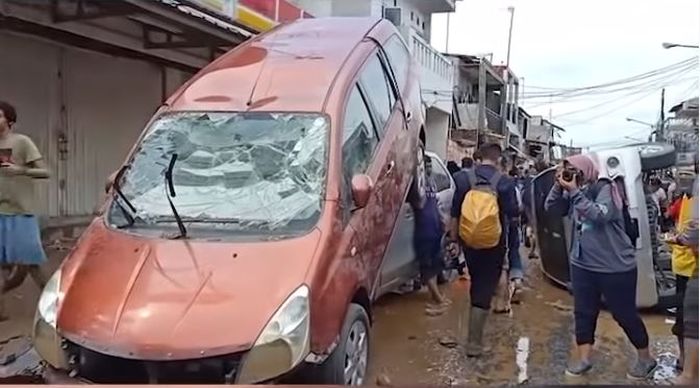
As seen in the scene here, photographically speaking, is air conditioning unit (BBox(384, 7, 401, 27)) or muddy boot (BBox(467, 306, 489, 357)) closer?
muddy boot (BBox(467, 306, 489, 357))

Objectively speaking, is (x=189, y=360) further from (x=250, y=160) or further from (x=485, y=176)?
(x=485, y=176)

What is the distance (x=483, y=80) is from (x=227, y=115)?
1649 mm

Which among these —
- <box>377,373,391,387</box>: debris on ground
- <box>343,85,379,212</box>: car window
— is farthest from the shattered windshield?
<box>377,373,391,387</box>: debris on ground

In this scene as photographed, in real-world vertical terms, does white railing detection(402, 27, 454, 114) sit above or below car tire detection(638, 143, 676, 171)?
above

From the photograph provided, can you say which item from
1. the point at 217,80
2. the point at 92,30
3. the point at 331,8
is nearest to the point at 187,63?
the point at 92,30

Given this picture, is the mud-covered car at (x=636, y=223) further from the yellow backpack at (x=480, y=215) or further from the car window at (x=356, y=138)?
the car window at (x=356, y=138)

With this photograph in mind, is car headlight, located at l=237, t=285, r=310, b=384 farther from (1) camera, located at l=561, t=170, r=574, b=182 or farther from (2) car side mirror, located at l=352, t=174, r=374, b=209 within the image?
(1) camera, located at l=561, t=170, r=574, b=182

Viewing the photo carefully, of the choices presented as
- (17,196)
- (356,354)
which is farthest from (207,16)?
(356,354)

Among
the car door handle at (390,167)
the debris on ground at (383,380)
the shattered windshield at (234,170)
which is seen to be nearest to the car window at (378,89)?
the car door handle at (390,167)

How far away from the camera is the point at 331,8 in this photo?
19.5ft

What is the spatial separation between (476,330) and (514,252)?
1.02m

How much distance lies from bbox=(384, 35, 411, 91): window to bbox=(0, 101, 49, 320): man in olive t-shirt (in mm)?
2569

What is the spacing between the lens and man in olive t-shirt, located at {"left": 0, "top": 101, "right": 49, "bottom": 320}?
462 centimetres

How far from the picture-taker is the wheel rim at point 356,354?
11.9ft
